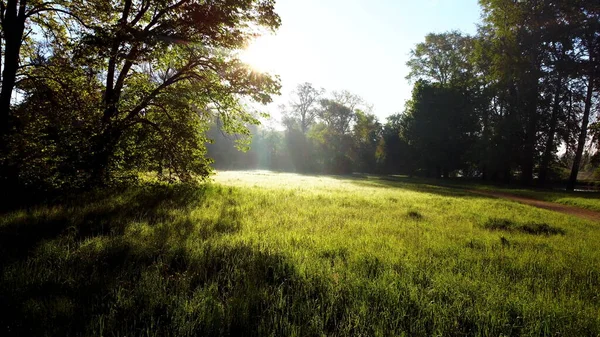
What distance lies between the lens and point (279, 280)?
12.1 feet

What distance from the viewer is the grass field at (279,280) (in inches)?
102

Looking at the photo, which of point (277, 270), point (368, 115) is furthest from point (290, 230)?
point (368, 115)

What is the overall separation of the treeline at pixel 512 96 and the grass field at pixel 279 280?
27.8 meters

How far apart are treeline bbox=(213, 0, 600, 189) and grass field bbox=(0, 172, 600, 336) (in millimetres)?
27820

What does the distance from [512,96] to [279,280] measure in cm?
4247

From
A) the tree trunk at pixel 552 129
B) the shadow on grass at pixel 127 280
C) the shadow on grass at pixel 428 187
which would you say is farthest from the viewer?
the tree trunk at pixel 552 129

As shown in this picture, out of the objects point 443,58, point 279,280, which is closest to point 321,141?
point 443,58

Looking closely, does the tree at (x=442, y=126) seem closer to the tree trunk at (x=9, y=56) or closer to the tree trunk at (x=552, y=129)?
the tree trunk at (x=552, y=129)

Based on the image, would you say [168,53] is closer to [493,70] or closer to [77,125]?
[77,125]

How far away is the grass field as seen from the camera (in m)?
2.60

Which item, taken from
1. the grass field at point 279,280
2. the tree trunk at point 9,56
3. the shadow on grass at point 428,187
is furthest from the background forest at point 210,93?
the shadow on grass at point 428,187

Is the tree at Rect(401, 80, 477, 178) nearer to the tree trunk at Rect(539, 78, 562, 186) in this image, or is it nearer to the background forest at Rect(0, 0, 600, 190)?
the background forest at Rect(0, 0, 600, 190)

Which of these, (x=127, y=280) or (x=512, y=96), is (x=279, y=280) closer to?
(x=127, y=280)

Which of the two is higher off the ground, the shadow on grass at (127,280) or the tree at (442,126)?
the tree at (442,126)
